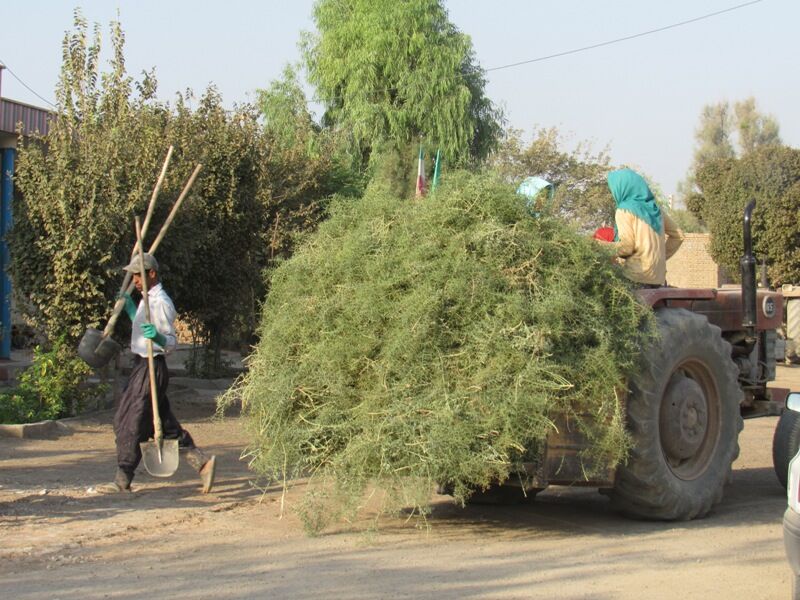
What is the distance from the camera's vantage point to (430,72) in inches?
1104

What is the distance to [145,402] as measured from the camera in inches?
330

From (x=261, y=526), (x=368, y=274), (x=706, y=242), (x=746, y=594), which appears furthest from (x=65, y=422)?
(x=706, y=242)

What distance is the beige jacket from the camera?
7895 millimetres

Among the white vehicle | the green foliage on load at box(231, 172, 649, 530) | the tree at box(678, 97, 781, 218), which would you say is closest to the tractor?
the green foliage on load at box(231, 172, 649, 530)

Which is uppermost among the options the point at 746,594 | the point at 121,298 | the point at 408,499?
the point at 121,298

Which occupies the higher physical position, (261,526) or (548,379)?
(548,379)

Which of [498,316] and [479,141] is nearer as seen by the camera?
[498,316]

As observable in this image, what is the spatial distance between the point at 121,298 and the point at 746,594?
17.5 ft

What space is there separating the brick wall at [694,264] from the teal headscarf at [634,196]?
23.5m

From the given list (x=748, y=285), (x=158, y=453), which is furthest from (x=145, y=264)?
(x=748, y=285)

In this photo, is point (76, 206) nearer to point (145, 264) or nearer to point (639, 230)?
point (145, 264)

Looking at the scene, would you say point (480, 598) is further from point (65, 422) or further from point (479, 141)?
point (479, 141)

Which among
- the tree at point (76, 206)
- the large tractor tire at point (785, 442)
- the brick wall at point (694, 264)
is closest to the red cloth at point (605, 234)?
the large tractor tire at point (785, 442)

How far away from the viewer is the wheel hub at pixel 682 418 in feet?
24.3
